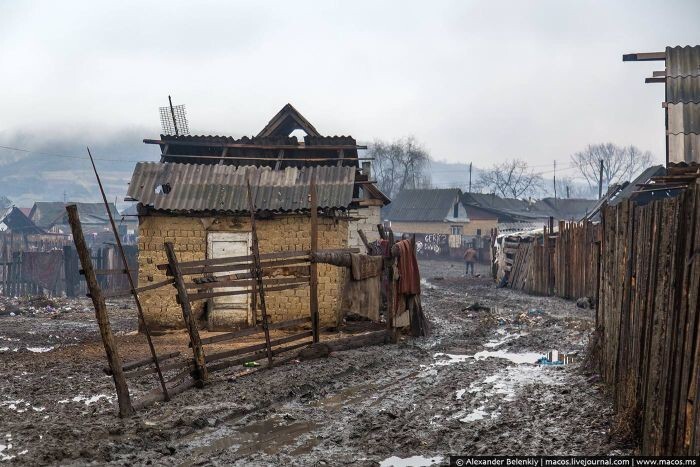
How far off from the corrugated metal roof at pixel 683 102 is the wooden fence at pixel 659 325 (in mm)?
3200

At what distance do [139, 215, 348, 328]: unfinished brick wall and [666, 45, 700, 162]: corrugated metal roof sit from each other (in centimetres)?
752

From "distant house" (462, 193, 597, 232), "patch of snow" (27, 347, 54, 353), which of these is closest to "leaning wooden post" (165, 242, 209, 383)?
"patch of snow" (27, 347, 54, 353)

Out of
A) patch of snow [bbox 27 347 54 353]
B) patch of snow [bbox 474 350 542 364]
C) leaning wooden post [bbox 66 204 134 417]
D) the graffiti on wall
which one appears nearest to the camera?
leaning wooden post [bbox 66 204 134 417]

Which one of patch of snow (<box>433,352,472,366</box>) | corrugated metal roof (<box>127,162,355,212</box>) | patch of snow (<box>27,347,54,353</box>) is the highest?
corrugated metal roof (<box>127,162,355,212</box>)

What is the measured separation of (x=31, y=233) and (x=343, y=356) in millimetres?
44233

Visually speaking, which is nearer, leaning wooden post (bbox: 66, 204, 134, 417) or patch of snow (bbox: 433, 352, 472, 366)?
leaning wooden post (bbox: 66, 204, 134, 417)

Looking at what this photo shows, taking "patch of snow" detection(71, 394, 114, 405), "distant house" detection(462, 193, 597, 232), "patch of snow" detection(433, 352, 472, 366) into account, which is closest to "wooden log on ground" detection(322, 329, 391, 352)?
"patch of snow" detection(433, 352, 472, 366)

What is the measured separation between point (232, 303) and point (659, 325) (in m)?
12.1

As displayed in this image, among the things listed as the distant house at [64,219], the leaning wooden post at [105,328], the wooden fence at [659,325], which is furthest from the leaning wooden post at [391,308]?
the distant house at [64,219]

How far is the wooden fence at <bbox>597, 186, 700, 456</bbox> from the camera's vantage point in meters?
4.67

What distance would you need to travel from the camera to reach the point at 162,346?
14.1 m

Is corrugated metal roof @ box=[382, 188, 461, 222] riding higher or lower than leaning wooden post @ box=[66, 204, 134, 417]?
higher

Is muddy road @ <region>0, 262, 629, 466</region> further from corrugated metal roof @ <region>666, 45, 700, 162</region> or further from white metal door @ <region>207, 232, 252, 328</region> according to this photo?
corrugated metal roof @ <region>666, 45, 700, 162</region>

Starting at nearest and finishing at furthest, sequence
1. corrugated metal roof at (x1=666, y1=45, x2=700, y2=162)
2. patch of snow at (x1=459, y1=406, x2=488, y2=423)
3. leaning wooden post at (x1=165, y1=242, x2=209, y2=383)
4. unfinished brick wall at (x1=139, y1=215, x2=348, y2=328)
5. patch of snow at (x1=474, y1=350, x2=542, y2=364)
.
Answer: patch of snow at (x1=459, y1=406, x2=488, y2=423) < leaning wooden post at (x1=165, y1=242, x2=209, y2=383) < corrugated metal roof at (x1=666, y1=45, x2=700, y2=162) < patch of snow at (x1=474, y1=350, x2=542, y2=364) < unfinished brick wall at (x1=139, y1=215, x2=348, y2=328)
